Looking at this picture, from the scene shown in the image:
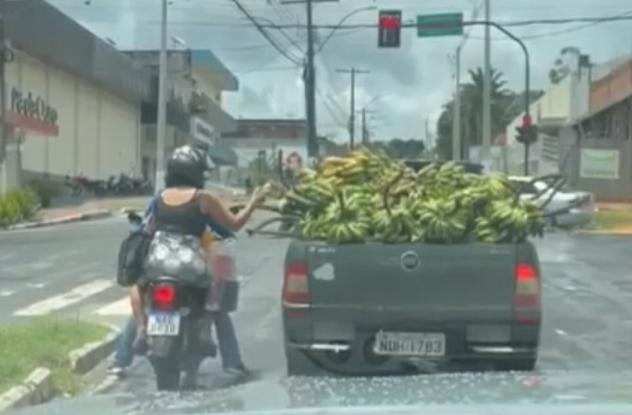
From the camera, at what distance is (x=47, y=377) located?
35.5 feet

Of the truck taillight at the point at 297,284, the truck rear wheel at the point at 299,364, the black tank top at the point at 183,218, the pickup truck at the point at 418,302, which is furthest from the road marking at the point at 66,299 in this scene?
the black tank top at the point at 183,218

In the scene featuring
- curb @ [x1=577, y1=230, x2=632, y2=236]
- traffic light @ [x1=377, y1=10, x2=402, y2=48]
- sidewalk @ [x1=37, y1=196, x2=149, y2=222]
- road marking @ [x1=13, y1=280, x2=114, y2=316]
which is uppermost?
traffic light @ [x1=377, y1=10, x2=402, y2=48]

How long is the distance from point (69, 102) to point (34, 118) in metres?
8.70

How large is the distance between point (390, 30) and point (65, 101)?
25.7 meters

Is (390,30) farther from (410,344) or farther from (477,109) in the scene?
(477,109)

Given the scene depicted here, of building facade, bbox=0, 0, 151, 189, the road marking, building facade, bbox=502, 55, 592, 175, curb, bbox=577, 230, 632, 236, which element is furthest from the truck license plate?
building facade, bbox=502, 55, 592, 175

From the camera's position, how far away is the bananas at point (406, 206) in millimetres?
9750

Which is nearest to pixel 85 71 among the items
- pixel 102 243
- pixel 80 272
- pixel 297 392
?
pixel 102 243

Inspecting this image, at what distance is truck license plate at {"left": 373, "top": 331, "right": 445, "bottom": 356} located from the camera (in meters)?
9.74

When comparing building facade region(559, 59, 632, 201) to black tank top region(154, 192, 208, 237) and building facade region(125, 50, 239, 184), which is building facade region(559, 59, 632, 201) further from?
black tank top region(154, 192, 208, 237)

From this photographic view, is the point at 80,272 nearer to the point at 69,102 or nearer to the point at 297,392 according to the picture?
the point at 297,392

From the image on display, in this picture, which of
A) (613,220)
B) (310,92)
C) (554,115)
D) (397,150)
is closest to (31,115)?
(310,92)

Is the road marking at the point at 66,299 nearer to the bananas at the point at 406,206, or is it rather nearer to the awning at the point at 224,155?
the bananas at the point at 406,206

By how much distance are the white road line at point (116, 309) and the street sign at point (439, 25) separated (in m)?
22.3
